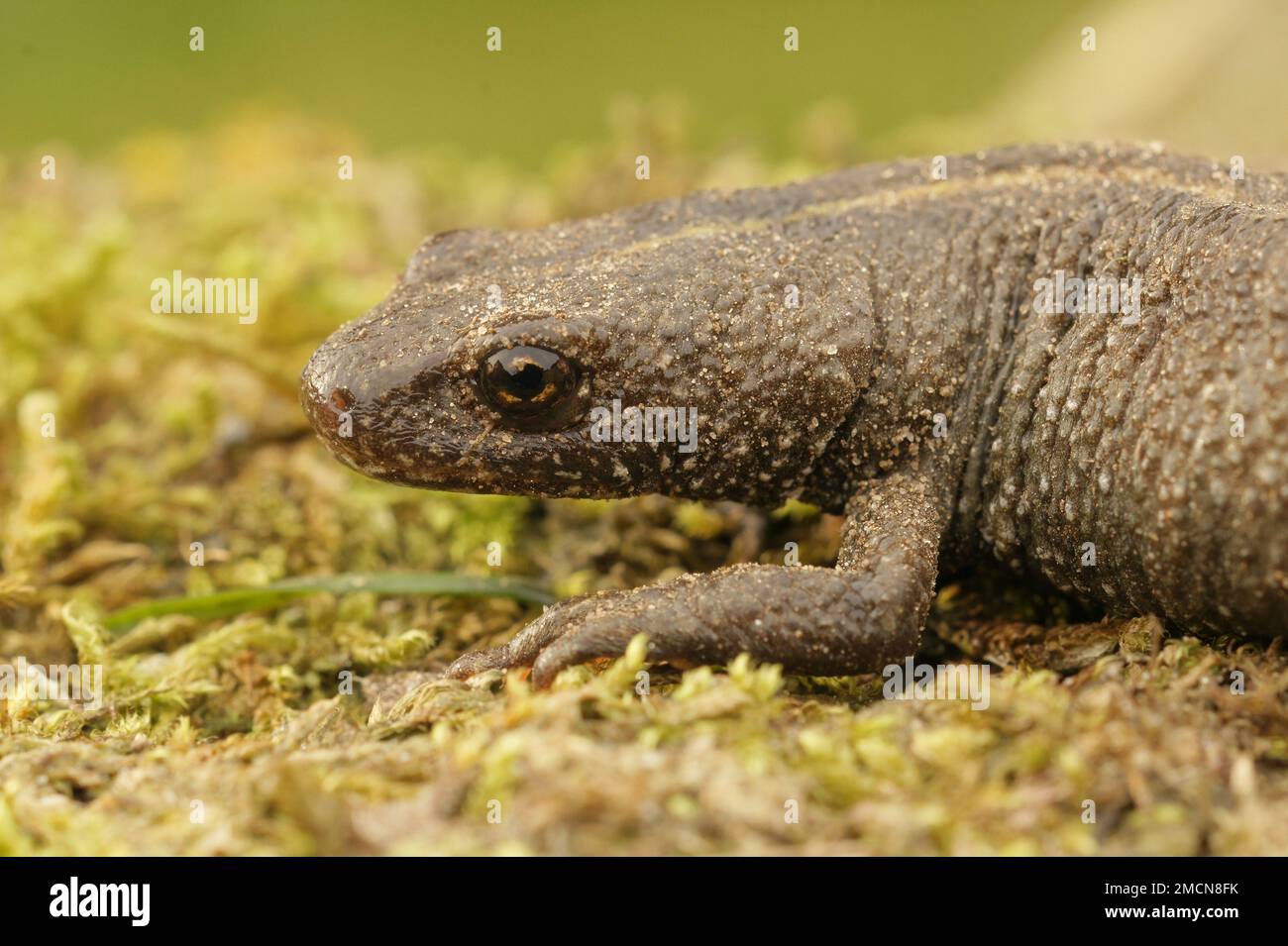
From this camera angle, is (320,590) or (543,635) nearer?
→ (543,635)

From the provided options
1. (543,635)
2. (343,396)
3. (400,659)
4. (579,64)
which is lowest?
(400,659)

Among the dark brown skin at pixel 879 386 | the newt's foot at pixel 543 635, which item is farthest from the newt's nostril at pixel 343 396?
the newt's foot at pixel 543 635

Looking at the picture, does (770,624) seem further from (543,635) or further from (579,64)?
(579,64)

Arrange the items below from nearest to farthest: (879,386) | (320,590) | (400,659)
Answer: (879,386), (400,659), (320,590)

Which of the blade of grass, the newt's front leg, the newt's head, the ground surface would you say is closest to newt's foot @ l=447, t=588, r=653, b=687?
the newt's front leg

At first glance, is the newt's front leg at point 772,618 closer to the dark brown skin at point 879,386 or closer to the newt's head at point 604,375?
the dark brown skin at point 879,386

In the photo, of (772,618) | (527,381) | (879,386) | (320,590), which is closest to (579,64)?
(320,590)

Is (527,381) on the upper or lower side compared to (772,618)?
upper
